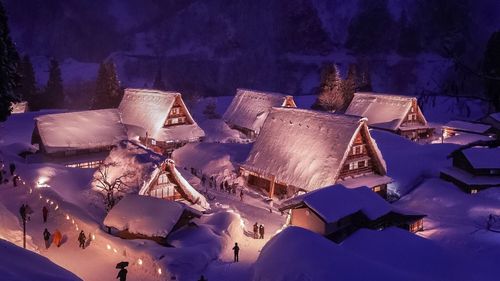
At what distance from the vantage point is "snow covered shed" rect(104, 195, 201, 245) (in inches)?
917

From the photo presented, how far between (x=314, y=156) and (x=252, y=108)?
23.1 m

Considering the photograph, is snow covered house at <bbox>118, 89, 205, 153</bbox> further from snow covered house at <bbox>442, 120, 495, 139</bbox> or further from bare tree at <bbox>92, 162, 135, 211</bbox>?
snow covered house at <bbox>442, 120, 495, 139</bbox>

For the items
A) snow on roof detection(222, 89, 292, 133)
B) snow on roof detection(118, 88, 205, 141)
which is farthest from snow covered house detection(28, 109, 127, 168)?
snow on roof detection(222, 89, 292, 133)

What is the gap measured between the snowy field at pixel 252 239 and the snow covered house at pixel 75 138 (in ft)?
8.23

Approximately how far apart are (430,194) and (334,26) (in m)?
68.6

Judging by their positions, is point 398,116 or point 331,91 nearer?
point 398,116

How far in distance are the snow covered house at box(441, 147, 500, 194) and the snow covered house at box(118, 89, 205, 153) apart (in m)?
22.9

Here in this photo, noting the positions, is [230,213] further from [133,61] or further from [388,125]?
[133,61]

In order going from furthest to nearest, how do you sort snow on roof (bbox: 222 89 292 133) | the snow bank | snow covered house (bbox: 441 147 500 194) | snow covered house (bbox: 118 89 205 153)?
snow on roof (bbox: 222 89 292 133)
snow covered house (bbox: 118 89 205 153)
snow covered house (bbox: 441 147 500 194)
the snow bank

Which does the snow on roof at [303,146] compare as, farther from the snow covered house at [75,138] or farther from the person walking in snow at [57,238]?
the person walking in snow at [57,238]

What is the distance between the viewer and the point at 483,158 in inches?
1367

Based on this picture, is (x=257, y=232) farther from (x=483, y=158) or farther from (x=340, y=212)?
(x=483, y=158)

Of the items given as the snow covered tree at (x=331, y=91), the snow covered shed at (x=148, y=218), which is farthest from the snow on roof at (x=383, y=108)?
the snow covered shed at (x=148, y=218)

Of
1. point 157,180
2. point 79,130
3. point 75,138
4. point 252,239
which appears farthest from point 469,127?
point 75,138
